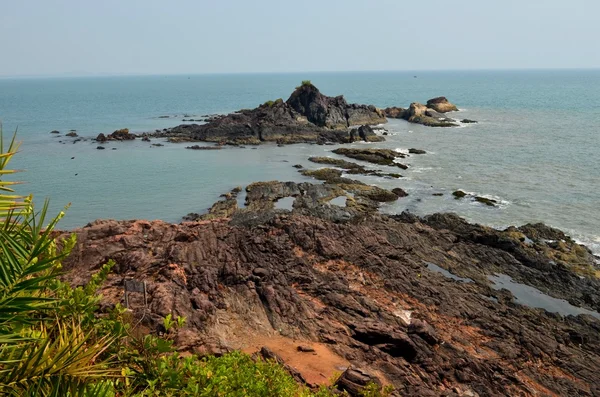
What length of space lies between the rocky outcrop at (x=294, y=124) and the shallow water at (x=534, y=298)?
47144 mm

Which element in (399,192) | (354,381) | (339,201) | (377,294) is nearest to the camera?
(354,381)

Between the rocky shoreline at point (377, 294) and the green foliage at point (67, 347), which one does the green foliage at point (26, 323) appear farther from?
the rocky shoreline at point (377, 294)

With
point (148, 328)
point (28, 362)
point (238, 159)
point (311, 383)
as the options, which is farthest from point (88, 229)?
point (238, 159)

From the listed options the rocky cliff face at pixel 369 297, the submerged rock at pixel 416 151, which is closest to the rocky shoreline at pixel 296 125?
the submerged rock at pixel 416 151

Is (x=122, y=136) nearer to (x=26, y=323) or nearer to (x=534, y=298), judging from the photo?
(x=534, y=298)

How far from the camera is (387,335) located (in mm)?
16969

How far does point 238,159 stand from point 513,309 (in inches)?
1715

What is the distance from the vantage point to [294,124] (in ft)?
255

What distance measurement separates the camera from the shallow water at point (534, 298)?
2347cm

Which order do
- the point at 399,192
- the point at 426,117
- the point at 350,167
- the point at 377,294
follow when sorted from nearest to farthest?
the point at 377,294
the point at 399,192
the point at 350,167
the point at 426,117

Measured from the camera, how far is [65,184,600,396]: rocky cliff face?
16266 millimetres

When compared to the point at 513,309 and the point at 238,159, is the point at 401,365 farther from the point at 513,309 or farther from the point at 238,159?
the point at 238,159

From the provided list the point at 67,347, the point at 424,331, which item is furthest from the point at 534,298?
the point at 67,347

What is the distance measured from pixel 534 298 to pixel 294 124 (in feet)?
190
